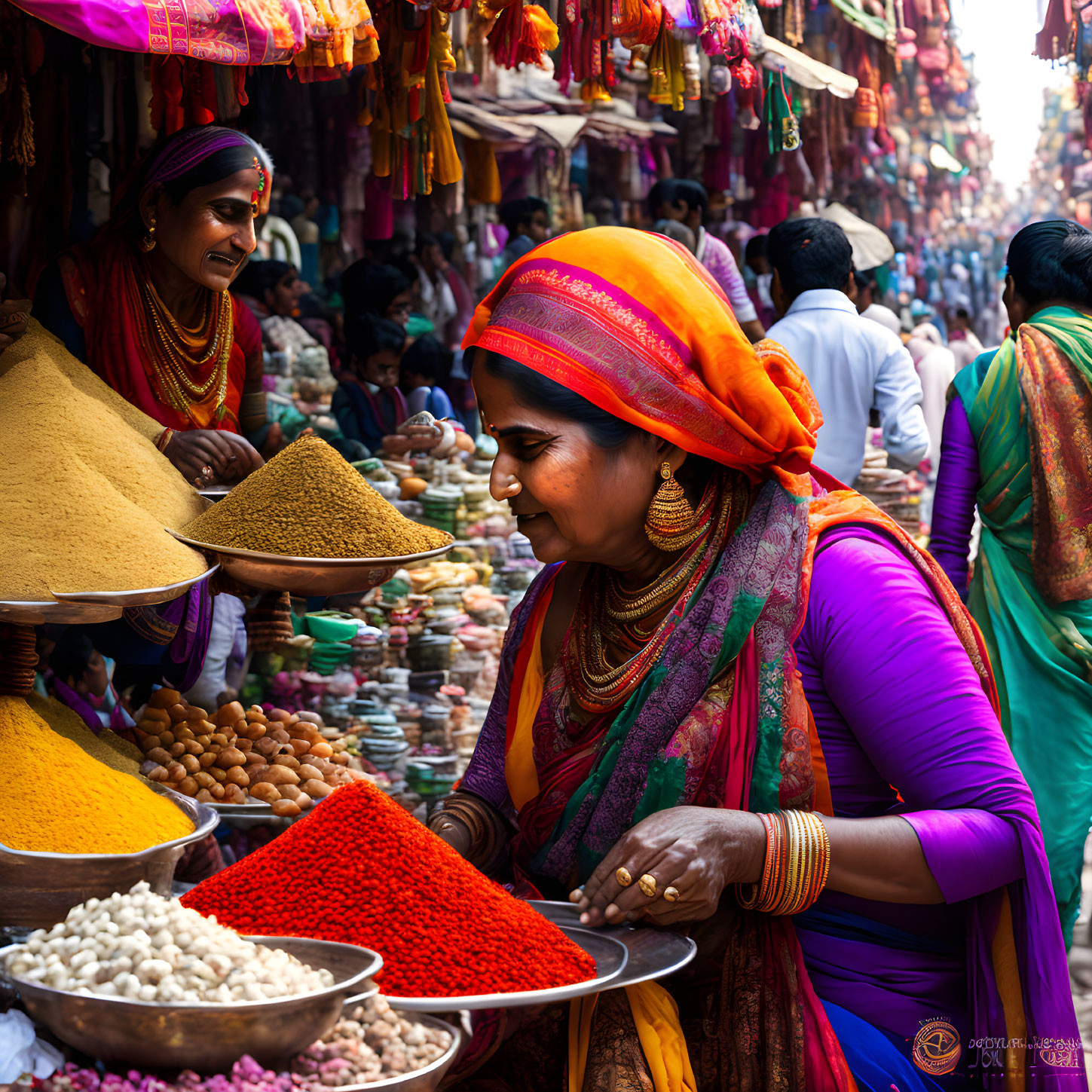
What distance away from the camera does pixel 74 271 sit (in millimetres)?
1942

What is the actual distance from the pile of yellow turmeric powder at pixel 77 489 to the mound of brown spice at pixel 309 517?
0.19 feet

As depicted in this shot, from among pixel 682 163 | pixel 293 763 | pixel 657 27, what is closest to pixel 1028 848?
pixel 293 763

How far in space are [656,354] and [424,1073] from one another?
70 cm

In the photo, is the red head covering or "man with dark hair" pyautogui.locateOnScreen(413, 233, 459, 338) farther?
"man with dark hair" pyautogui.locateOnScreen(413, 233, 459, 338)

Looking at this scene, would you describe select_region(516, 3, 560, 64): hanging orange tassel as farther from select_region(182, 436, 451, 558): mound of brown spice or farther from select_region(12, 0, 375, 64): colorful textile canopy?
select_region(182, 436, 451, 558): mound of brown spice

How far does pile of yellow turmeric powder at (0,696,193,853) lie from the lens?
1.13 meters

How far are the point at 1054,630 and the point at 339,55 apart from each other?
5.83 ft

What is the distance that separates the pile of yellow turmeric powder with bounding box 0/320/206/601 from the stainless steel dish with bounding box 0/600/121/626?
1 cm

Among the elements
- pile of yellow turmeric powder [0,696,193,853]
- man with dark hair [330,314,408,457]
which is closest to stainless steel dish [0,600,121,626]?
pile of yellow turmeric powder [0,696,193,853]

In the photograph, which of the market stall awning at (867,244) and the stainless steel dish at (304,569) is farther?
the market stall awning at (867,244)

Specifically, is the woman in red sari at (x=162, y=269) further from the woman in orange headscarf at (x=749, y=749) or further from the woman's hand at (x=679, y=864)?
the woman's hand at (x=679, y=864)

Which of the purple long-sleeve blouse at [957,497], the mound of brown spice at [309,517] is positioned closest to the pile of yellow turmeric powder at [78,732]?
the mound of brown spice at [309,517]

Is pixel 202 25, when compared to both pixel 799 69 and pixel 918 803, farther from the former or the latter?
pixel 799 69

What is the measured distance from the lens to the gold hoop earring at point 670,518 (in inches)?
50.6
